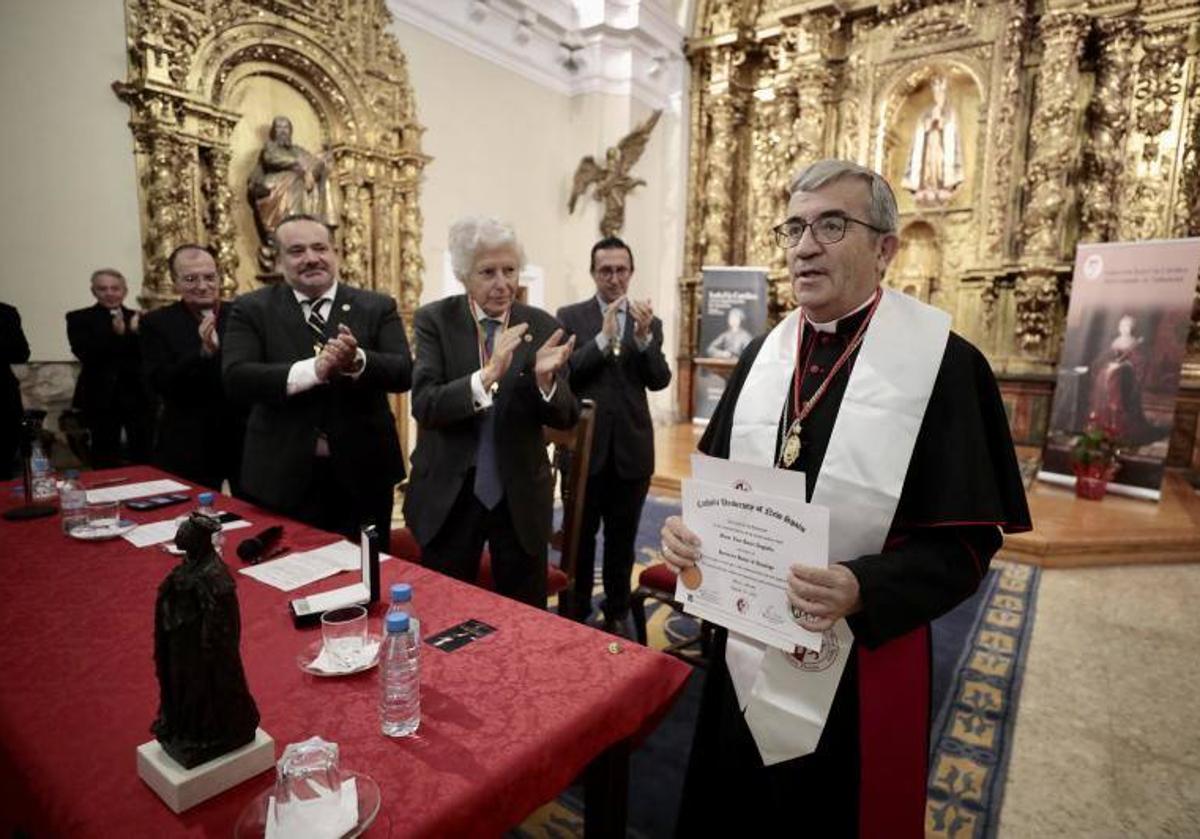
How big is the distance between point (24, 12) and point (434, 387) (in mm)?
4652

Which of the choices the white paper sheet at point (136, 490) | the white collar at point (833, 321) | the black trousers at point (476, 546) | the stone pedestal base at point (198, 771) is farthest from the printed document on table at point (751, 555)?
the white paper sheet at point (136, 490)

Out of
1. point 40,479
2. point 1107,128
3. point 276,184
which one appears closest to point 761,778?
point 40,479

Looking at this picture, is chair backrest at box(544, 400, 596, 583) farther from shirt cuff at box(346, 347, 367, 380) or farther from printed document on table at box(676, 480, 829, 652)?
printed document on table at box(676, 480, 829, 652)

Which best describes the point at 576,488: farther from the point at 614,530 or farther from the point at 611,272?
the point at 611,272

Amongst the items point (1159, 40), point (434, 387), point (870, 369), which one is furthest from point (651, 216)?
point (870, 369)

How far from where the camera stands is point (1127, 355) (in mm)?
6078

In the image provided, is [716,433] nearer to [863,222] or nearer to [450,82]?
[863,222]

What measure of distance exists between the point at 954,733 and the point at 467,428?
2.24 m

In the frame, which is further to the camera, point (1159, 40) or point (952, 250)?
point (952, 250)

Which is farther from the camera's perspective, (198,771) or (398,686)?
(398,686)

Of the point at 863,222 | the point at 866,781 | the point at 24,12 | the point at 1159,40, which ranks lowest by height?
the point at 866,781

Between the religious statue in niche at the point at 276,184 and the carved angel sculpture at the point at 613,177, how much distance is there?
3.71 meters

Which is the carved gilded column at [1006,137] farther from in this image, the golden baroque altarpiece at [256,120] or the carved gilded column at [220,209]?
the carved gilded column at [220,209]

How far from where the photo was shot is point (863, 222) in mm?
1379
